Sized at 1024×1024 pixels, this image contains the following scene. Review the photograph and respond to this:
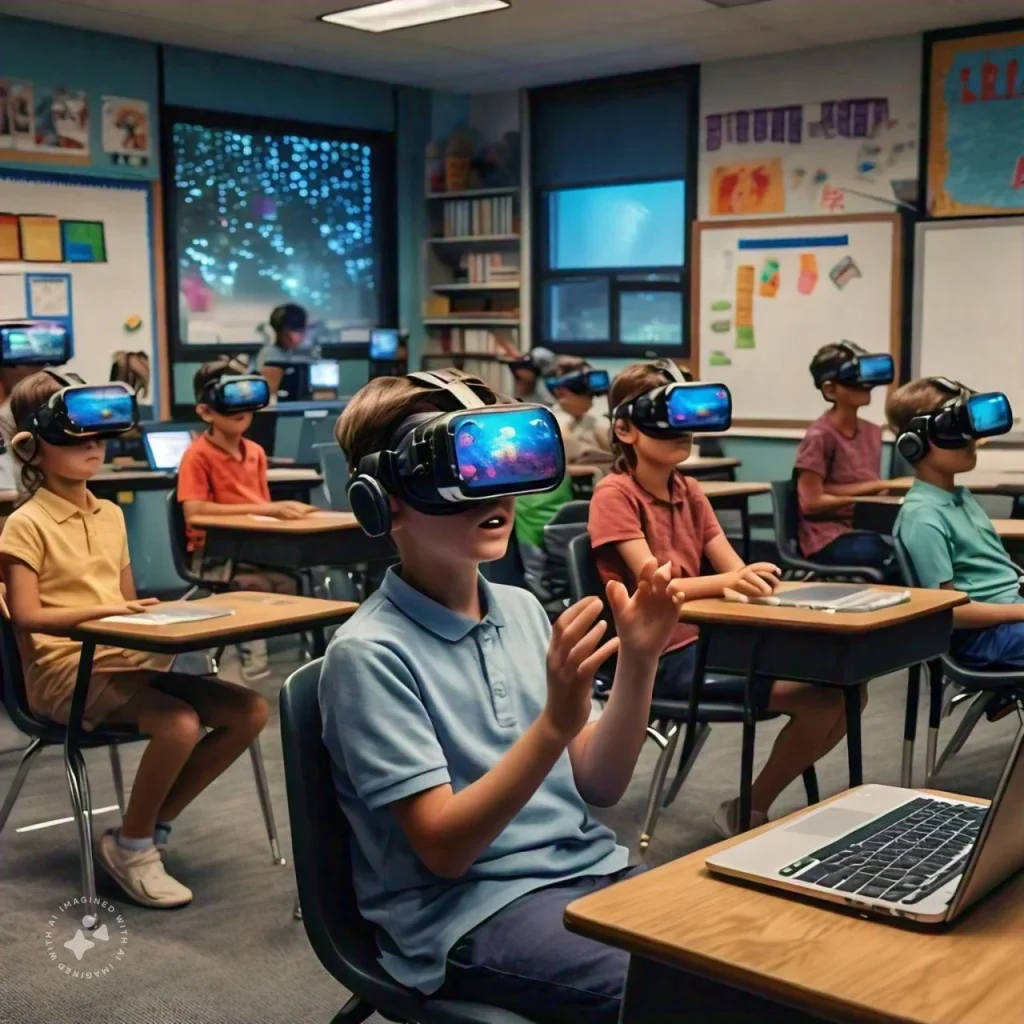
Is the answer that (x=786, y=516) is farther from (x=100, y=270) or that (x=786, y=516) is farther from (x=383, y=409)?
(x=100, y=270)

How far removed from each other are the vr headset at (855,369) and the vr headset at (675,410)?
2.12 meters

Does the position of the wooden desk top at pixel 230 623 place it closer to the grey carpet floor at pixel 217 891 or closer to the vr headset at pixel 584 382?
the grey carpet floor at pixel 217 891

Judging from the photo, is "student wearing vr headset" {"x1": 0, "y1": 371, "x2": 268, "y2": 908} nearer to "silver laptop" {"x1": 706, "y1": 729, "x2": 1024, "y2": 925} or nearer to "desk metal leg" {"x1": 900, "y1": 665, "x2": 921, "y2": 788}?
"desk metal leg" {"x1": 900, "y1": 665, "x2": 921, "y2": 788}

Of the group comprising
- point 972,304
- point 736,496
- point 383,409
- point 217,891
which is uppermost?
point 972,304

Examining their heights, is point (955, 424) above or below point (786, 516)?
above

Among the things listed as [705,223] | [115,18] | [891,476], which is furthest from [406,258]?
[891,476]

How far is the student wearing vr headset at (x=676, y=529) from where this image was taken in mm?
→ 3203

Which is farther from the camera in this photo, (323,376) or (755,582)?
(323,376)

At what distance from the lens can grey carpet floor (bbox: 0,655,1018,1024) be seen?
2590mm

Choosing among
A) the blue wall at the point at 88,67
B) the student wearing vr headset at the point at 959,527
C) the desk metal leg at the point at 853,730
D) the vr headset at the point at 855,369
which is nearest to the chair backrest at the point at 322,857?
the desk metal leg at the point at 853,730

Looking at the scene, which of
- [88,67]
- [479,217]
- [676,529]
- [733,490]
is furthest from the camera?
[479,217]

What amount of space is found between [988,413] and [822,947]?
2.68 meters

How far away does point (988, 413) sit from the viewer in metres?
3.48

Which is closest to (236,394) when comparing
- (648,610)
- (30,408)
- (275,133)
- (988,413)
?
(30,408)
